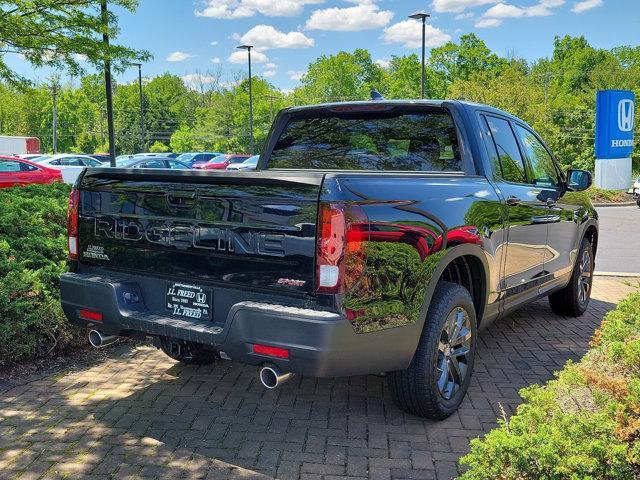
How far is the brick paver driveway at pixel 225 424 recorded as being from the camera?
132 inches

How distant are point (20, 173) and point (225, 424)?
18992mm

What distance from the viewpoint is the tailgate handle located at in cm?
343

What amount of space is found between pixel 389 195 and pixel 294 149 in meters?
1.90

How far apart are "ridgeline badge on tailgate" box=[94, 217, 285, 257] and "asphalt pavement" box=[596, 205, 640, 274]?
7.79m

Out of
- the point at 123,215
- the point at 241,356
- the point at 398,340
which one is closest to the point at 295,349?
the point at 241,356

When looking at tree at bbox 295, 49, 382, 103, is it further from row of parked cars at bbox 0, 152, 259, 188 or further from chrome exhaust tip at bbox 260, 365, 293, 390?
chrome exhaust tip at bbox 260, 365, 293, 390

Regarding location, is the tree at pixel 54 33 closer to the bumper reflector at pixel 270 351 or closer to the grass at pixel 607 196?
the bumper reflector at pixel 270 351

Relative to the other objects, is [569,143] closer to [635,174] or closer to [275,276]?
[635,174]

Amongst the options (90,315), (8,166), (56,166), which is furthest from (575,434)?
(56,166)

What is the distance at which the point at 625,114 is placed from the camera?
89.9ft

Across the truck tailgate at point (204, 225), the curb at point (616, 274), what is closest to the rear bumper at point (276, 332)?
the truck tailgate at point (204, 225)

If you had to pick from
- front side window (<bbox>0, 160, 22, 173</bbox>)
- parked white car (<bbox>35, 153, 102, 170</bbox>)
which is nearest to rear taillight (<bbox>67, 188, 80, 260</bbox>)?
front side window (<bbox>0, 160, 22, 173</bbox>)

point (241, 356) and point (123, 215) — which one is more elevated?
point (123, 215)

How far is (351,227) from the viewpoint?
302 cm
